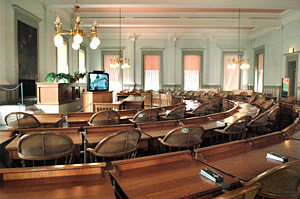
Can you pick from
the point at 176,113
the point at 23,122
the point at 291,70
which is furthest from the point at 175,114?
the point at 291,70

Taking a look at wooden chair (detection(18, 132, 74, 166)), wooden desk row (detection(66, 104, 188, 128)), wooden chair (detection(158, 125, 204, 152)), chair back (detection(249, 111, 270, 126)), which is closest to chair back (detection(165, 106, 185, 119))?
wooden desk row (detection(66, 104, 188, 128))

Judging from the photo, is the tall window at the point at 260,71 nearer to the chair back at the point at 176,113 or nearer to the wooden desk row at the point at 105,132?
the chair back at the point at 176,113

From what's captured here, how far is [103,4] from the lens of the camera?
8.63 metres

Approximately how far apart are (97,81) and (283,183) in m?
7.80

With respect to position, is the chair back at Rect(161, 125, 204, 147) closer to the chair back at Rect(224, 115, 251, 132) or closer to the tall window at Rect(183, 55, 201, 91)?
the chair back at Rect(224, 115, 251, 132)

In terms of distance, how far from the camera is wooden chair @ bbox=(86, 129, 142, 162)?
7.44ft

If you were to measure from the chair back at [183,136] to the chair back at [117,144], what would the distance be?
0.44m

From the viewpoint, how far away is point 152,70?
1559 centimetres

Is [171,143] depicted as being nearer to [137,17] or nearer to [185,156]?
[185,156]

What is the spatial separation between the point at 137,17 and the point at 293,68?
842 cm

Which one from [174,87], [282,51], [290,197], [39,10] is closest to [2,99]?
[39,10]

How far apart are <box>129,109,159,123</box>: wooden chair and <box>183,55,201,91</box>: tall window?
1165 centimetres

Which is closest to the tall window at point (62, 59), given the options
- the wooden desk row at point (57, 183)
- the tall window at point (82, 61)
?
the tall window at point (82, 61)

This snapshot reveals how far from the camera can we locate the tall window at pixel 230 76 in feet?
51.3
